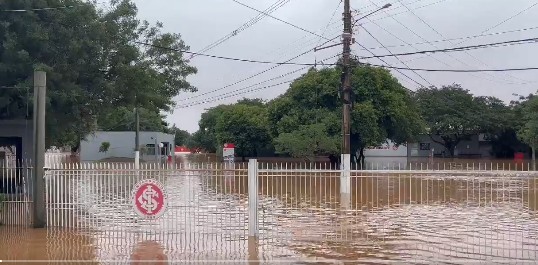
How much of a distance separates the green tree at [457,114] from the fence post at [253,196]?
52897 mm

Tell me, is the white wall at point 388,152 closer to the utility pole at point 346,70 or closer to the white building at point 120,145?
the white building at point 120,145

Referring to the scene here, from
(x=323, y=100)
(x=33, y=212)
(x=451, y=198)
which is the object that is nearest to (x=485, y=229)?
(x=451, y=198)

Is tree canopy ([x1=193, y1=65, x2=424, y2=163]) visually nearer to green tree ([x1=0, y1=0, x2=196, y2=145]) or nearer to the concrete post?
green tree ([x1=0, y1=0, x2=196, y2=145])

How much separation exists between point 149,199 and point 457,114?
5593 centimetres

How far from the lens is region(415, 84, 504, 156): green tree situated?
6312 centimetres

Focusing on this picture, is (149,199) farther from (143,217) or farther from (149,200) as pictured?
(143,217)

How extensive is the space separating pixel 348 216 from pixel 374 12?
9.14 metres

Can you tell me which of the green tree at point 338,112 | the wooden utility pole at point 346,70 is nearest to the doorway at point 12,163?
the wooden utility pole at point 346,70

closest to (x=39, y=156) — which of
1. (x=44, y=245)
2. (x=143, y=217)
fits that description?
(x=44, y=245)

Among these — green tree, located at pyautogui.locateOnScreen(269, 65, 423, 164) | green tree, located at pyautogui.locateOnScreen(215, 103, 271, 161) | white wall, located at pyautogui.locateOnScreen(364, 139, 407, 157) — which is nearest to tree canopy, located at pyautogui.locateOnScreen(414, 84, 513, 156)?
white wall, located at pyautogui.locateOnScreen(364, 139, 407, 157)

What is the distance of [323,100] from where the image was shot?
4559cm

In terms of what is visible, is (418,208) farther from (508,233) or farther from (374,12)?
(374,12)

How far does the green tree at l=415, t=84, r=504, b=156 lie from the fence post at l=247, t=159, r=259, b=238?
5290 cm

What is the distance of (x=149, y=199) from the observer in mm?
13242
